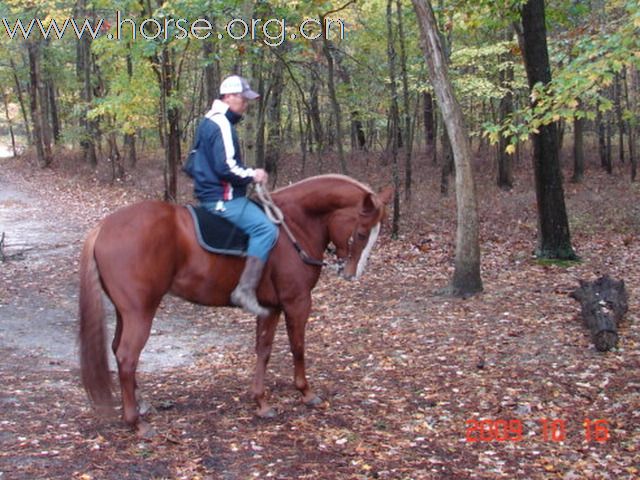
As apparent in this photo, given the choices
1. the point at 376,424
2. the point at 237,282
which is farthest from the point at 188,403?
the point at 376,424

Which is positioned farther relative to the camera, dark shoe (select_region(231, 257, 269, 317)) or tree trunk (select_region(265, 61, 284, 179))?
tree trunk (select_region(265, 61, 284, 179))

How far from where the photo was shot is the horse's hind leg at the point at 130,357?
5301mm

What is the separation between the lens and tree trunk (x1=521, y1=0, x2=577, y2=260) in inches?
475

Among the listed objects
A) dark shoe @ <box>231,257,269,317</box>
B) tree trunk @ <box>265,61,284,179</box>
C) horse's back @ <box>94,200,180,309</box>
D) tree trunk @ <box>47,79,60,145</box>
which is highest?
tree trunk @ <box>47,79,60,145</box>

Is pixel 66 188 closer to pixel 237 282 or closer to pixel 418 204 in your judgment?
pixel 418 204

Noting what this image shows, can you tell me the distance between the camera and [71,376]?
724 cm

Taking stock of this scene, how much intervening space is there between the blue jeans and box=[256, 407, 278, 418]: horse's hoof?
53.8 inches

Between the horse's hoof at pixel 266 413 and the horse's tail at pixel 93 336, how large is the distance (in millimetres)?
1310

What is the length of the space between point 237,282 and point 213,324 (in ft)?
14.3

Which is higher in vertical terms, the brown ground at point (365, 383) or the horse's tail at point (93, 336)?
the horse's tail at point (93, 336)

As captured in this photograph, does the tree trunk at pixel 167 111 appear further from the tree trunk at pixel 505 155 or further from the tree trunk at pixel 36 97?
the tree trunk at pixel 36 97
